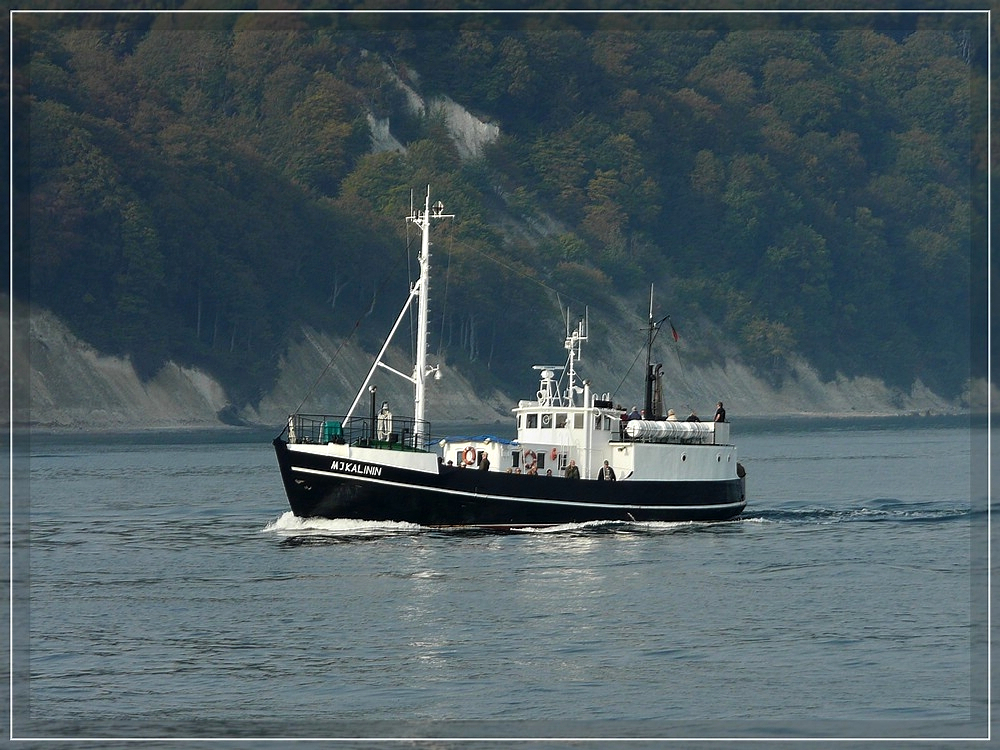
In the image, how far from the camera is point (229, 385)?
6240 inches

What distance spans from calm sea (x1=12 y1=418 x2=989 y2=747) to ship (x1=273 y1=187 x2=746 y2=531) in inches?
38.4

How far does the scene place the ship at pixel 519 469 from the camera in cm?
6359

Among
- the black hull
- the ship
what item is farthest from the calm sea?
the ship

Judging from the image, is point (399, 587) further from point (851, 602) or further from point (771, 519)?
point (771, 519)

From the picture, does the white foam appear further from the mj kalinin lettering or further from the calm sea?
the mj kalinin lettering

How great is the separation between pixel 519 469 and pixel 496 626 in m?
21.4

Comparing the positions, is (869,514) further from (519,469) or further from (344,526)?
(344,526)

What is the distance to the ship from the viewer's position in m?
63.6

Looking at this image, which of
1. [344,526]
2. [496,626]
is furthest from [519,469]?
[496,626]

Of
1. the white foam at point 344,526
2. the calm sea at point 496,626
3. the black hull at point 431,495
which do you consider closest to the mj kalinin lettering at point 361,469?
the black hull at point 431,495

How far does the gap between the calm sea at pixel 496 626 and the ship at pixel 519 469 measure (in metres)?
0.98

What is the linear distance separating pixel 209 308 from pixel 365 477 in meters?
109

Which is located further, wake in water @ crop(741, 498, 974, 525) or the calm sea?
wake in water @ crop(741, 498, 974, 525)

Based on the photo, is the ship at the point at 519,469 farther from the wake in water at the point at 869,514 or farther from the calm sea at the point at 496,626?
the wake in water at the point at 869,514
